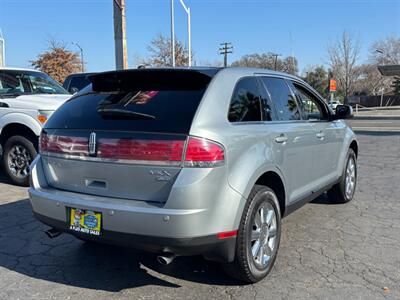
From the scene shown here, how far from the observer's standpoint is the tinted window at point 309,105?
4844mm

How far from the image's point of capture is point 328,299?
326 cm

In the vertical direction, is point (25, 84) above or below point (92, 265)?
above

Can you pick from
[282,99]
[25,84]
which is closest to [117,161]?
[282,99]

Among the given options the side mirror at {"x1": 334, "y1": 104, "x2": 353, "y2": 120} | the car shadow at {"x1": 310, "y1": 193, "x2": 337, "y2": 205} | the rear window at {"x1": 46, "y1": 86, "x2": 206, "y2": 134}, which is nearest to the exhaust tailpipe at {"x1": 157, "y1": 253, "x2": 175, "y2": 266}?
the rear window at {"x1": 46, "y1": 86, "x2": 206, "y2": 134}

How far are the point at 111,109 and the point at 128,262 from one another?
153 cm

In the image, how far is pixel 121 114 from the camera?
324cm

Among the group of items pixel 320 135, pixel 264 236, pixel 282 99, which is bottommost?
pixel 264 236

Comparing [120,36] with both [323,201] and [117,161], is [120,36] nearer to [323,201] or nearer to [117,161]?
[323,201]

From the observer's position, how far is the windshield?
768 cm

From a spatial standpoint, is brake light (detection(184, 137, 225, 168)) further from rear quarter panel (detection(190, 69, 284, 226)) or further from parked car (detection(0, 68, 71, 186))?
parked car (detection(0, 68, 71, 186))

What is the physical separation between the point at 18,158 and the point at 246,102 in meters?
4.85

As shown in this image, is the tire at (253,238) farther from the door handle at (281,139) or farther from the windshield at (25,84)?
the windshield at (25,84)

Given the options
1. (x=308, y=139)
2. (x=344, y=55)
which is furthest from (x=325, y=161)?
(x=344, y=55)

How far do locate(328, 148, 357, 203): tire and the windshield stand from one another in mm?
5441
